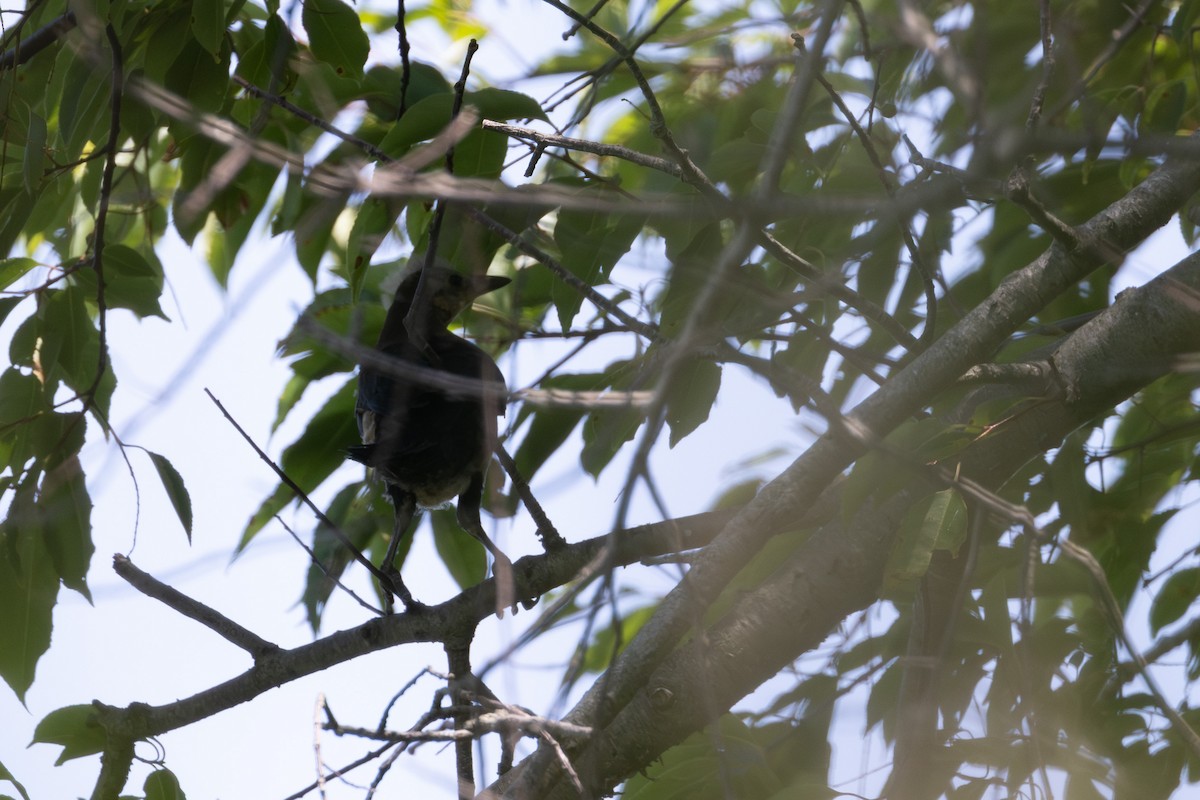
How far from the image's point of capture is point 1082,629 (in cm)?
235

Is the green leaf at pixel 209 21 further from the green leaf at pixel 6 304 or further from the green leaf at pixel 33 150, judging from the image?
the green leaf at pixel 6 304

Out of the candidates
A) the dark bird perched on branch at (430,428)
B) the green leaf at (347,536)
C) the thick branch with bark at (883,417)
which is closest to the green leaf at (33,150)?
the dark bird perched on branch at (430,428)

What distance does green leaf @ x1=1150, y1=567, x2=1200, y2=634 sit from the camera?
2404 millimetres

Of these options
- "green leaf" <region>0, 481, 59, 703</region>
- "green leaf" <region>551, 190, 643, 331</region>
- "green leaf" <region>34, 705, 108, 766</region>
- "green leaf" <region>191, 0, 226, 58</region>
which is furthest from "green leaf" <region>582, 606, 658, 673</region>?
"green leaf" <region>191, 0, 226, 58</region>

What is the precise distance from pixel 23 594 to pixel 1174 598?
8.55ft

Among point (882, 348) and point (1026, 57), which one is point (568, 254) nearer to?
point (882, 348)

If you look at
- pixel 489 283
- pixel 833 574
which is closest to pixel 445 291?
pixel 489 283

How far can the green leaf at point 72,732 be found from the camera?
2.41 meters

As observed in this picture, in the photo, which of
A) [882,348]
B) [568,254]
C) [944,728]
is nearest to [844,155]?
[882,348]

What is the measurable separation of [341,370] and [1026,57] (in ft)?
6.89

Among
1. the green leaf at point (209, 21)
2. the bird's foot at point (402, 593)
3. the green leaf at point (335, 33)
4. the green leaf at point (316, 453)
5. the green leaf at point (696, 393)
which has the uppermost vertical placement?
the green leaf at point (335, 33)

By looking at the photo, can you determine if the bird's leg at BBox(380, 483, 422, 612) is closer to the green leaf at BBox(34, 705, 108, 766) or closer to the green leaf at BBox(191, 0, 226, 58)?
the green leaf at BBox(34, 705, 108, 766)

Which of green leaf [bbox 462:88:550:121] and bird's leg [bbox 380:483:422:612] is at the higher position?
green leaf [bbox 462:88:550:121]

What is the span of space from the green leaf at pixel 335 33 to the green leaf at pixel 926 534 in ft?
5.27
